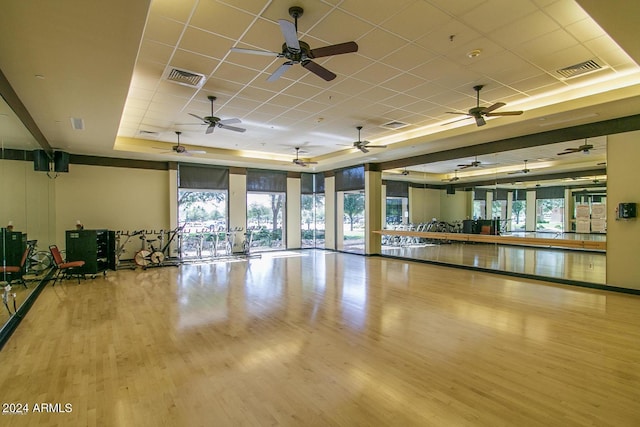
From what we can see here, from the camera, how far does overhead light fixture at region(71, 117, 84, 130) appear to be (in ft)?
20.5

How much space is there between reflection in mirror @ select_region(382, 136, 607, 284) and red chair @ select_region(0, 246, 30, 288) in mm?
9480

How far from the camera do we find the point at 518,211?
888 centimetres

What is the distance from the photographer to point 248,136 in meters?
9.23

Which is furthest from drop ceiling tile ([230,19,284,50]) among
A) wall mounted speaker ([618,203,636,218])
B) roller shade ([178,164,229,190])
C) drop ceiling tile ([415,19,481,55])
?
roller shade ([178,164,229,190])

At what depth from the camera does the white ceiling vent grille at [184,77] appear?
5069mm

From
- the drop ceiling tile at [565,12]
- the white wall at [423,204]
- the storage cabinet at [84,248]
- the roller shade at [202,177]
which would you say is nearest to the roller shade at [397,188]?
the white wall at [423,204]

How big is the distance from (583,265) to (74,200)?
14132 millimetres

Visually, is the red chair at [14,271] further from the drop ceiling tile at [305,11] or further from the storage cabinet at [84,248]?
the drop ceiling tile at [305,11]

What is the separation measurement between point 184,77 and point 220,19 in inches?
71.5

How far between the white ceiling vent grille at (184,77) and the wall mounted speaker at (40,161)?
150 inches

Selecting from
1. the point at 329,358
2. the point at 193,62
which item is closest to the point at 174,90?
the point at 193,62

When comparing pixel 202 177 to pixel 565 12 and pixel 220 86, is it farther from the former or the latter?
pixel 565 12

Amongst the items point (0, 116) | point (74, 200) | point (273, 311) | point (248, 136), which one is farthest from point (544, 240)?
point (74, 200)

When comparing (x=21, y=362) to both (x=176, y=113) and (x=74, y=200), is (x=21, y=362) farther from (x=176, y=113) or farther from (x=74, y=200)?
(x=74, y=200)
